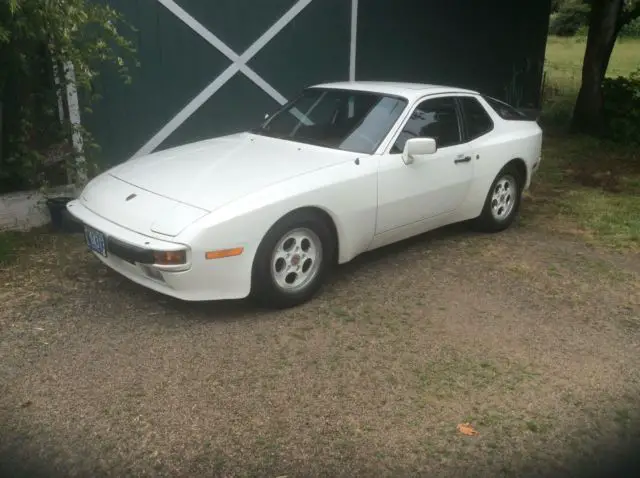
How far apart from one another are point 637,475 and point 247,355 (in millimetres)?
2054

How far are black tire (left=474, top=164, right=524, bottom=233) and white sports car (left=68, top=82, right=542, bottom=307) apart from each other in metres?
0.02

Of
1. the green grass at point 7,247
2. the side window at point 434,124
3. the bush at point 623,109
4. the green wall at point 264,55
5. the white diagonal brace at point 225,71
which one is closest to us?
the side window at point 434,124

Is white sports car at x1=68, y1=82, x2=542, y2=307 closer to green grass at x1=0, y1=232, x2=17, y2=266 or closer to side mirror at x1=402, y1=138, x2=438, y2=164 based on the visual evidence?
side mirror at x1=402, y1=138, x2=438, y2=164

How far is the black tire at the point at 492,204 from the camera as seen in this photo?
5.91 m

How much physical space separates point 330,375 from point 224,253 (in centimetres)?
95

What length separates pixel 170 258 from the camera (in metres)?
3.72

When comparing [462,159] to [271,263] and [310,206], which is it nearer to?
[310,206]

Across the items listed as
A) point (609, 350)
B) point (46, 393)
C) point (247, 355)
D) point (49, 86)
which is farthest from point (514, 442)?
point (49, 86)

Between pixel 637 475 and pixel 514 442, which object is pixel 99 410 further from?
pixel 637 475

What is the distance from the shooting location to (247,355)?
3729 mm

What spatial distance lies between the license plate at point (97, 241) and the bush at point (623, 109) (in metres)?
8.87

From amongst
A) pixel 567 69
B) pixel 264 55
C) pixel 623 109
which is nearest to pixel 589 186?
pixel 623 109

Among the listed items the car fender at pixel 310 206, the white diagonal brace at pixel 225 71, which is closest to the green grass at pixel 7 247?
the white diagonal brace at pixel 225 71

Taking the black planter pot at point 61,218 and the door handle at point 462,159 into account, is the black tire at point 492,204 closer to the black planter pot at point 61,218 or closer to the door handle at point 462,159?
the door handle at point 462,159
